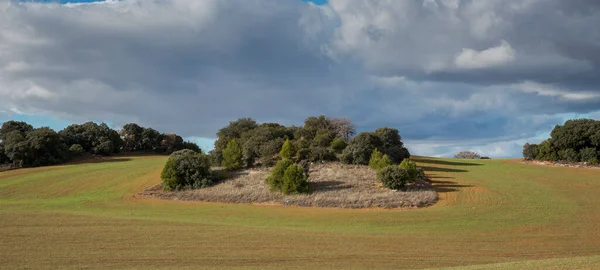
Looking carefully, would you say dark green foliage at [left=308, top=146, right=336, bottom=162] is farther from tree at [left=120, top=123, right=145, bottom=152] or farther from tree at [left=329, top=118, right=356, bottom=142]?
tree at [left=120, top=123, right=145, bottom=152]

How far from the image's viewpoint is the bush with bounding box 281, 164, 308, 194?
41250 mm

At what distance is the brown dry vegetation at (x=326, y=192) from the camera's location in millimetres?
38344

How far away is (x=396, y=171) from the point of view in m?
41.0

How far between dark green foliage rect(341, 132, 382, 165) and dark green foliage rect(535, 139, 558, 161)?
28606 millimetres

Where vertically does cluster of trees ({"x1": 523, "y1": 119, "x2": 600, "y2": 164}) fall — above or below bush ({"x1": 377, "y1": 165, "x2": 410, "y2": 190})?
above

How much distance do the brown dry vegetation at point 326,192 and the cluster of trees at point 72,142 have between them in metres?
28.6

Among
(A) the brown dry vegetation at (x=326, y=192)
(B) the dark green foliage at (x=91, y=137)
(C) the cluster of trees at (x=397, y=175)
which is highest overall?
(B) the dark green foliage at (x=91, y=137)

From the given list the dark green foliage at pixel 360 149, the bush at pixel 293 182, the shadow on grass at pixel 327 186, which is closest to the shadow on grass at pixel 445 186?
the dark green foliage at pixel 360 149

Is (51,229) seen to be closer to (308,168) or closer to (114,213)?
(114,213)

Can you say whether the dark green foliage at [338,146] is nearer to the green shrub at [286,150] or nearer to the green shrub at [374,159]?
the green shrub at [374,159]

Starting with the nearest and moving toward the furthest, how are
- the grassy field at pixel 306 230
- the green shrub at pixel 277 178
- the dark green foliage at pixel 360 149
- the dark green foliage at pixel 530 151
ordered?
the grassy field at pixel 306 230
the green shrub at pixel 277 178
the dark green foliage at pixel 360 149
the dark green foliage at pixel 530 151

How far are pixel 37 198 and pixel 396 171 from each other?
32.4 meters

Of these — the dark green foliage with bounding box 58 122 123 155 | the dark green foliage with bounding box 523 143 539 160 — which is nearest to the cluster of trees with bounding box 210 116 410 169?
the dark green foliage with bounding box 523 143 539 160

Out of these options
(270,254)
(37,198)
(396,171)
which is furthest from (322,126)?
(270,254)
